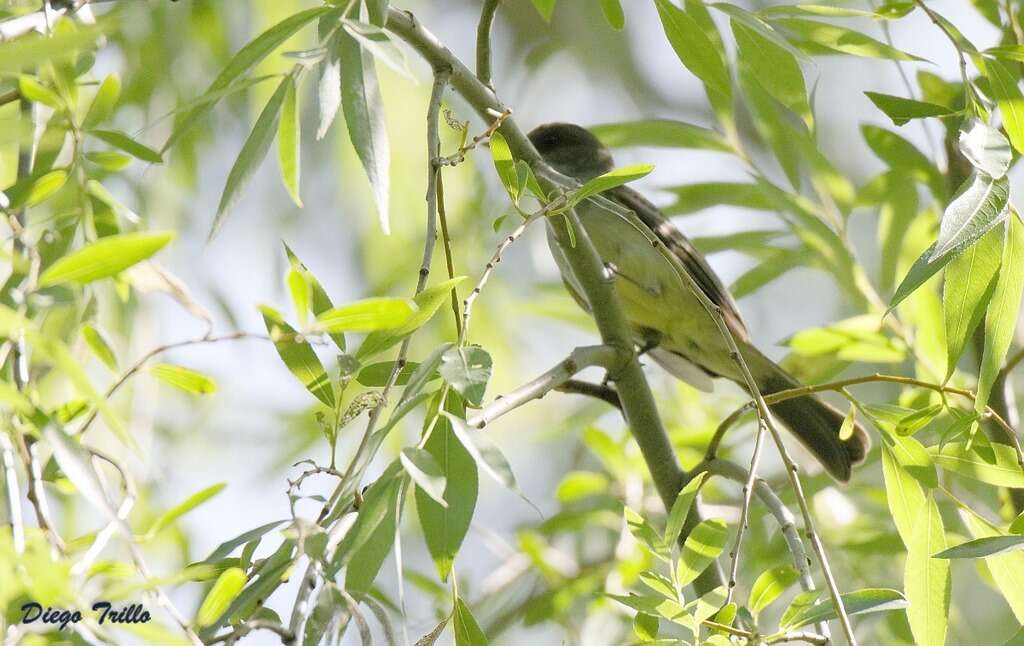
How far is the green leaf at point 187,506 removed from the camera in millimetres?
1428

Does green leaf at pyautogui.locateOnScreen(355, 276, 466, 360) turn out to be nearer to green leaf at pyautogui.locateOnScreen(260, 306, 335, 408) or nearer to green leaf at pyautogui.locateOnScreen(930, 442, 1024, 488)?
green leaf at pyautogui.locateOnScreen(260, 306, 335, 408)

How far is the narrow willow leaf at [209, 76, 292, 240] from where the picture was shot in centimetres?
144

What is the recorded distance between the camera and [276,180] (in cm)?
464

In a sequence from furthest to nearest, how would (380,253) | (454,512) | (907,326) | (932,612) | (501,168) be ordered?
(380,253), (907,326), (932,612), (501,168), (454,512)

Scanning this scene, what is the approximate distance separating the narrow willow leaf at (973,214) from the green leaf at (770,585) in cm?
51

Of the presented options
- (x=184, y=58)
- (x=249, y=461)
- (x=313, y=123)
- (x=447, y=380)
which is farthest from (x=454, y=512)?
(x=249, y=461)

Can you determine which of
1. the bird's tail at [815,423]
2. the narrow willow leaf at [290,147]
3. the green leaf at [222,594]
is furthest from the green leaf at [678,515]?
the bird's tail at [815,423]

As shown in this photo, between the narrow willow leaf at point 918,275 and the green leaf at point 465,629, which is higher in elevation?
the narrow willow leaf at point 918,275

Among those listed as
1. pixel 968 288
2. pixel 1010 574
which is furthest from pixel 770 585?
pixel 968 288

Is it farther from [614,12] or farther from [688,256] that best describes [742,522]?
[688,256]

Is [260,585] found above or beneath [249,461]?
Answer: above

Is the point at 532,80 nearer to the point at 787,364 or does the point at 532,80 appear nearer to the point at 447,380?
the point at 787,364

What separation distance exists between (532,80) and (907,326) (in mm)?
4041

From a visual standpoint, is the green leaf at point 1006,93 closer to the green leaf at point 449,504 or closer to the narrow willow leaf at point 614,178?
the narrow willow leaf at point 614,178
